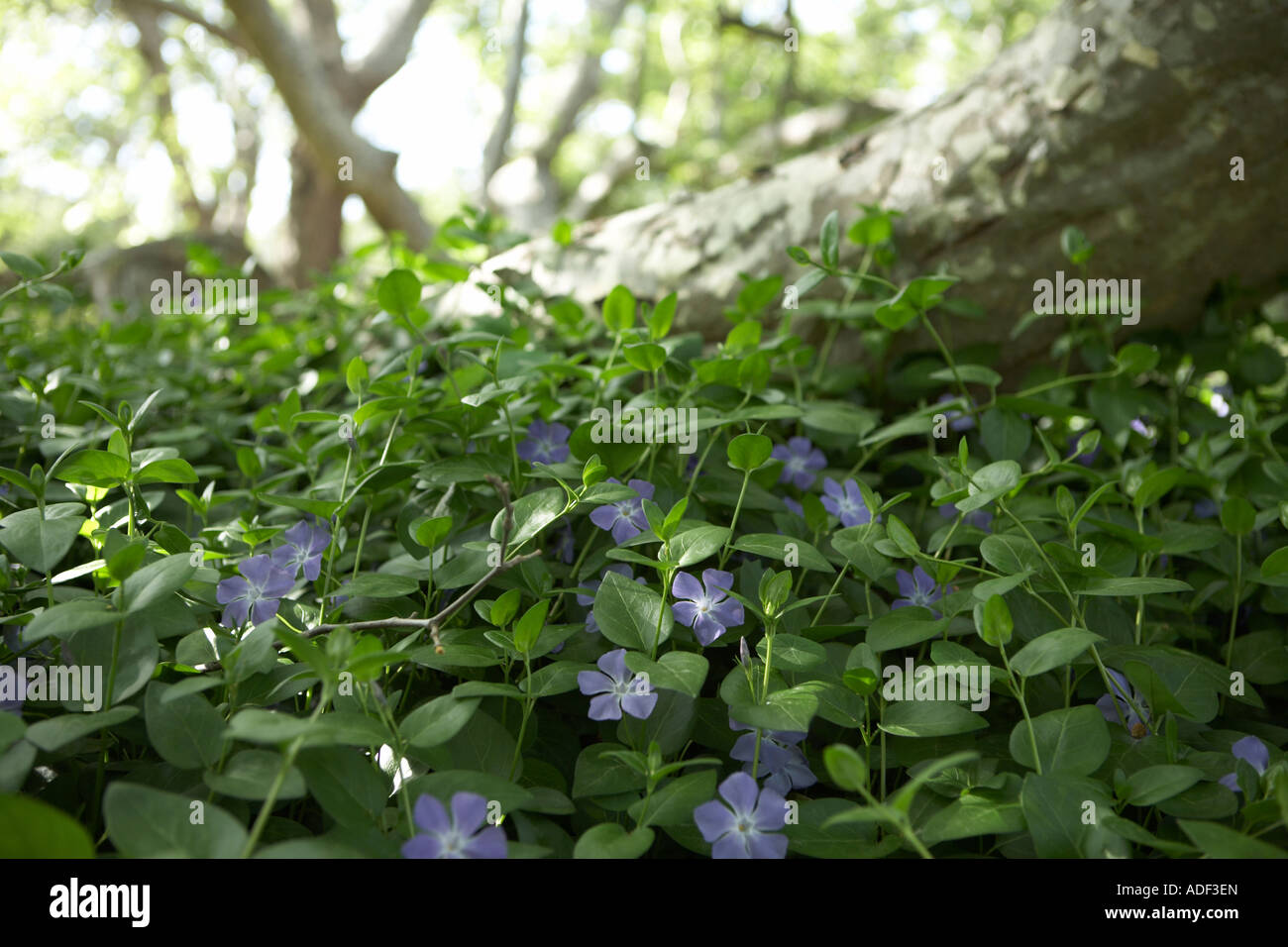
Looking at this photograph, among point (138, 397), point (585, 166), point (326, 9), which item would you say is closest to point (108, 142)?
point (585, 166)

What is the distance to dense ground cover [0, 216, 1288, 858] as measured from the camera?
670 millimetres

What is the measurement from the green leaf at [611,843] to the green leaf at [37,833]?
1.09ft

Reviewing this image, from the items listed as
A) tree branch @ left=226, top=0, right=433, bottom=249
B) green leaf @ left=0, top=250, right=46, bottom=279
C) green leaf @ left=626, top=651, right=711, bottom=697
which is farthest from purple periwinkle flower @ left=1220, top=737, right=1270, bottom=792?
tree branch @ left=226, top=0, right=433, bottom=249

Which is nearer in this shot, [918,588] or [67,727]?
[67,727]

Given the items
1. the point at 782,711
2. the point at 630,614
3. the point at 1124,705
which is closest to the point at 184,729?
the point at 630,614

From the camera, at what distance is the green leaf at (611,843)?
2.09 feet

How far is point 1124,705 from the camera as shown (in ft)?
2.97

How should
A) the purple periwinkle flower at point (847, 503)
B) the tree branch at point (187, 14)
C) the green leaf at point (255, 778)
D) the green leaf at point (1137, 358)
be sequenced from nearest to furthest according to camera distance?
the green leaf at point (255, 778), the purple periwinkle flower at point (847, 503), the green leaf at point (1137, 358), the tree branch at point (187, 14)

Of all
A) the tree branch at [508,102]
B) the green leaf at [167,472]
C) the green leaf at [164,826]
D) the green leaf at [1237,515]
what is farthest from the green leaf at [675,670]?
the tree branch at [508,102]

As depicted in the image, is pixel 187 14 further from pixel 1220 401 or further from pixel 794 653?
pixel 794 653

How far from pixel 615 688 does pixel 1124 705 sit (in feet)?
1.88

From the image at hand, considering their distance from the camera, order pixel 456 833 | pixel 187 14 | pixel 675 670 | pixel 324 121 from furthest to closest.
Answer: pixel 187 14, pixel 324 121, pixel 675 670, pixel 456 833

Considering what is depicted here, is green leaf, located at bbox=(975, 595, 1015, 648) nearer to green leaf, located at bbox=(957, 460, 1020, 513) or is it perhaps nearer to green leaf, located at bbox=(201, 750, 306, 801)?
green leaf, located at bbox=(957, 460, 1020, 513)

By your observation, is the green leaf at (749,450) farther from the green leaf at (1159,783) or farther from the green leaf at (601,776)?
the green leaf at (1159,783)
